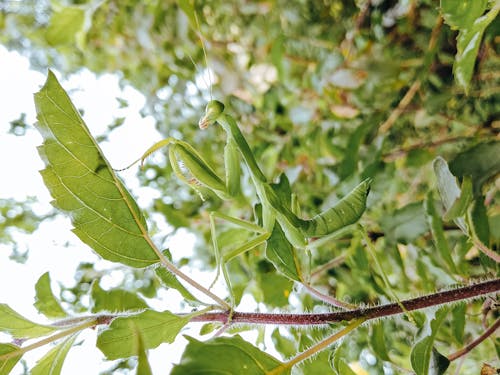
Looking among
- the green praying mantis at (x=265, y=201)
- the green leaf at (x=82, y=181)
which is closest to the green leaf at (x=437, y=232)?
the green praying mantis at (x=265, y=201)

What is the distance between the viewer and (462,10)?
0.28 metres

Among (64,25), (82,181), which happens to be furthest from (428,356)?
(64,25)

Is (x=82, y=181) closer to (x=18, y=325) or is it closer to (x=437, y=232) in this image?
(x=18, y=325)

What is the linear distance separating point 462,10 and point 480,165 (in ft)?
0.40

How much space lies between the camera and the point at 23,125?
932mm

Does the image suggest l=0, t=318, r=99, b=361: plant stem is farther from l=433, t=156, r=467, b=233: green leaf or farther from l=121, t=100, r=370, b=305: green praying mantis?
l=433, t=156, r=467, b=233: green leaf

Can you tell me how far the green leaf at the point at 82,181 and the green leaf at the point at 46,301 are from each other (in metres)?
0.11

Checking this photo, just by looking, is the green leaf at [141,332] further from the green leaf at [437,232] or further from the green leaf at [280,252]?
the green leaf at [437,232]

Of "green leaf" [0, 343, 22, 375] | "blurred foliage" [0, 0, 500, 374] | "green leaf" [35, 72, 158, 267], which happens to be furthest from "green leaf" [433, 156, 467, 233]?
"green leaf" [0, 343, 22, 375]

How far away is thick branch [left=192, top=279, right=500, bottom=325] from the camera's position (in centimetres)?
29

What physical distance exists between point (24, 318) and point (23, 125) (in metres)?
0.71

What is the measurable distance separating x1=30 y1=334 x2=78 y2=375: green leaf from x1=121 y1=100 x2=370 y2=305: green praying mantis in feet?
0.40

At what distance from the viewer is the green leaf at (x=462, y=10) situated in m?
0.28

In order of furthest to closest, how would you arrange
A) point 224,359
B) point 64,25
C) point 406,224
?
point 64,25
point 406,224
point 224,359
